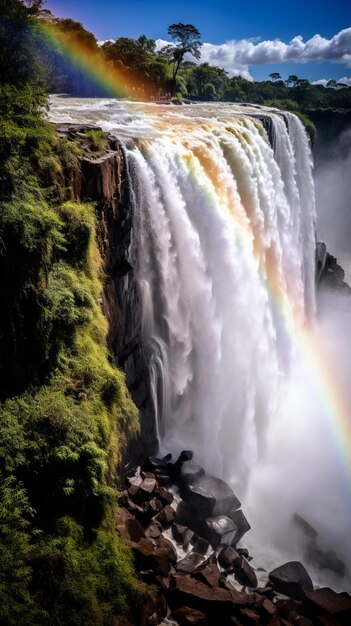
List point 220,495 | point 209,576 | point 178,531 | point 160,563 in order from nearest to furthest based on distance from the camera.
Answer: point 160,563
point 209,576
point 178,531
point 220,495

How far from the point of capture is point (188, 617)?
6.72 meters

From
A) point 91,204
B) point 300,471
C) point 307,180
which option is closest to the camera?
point 91,204

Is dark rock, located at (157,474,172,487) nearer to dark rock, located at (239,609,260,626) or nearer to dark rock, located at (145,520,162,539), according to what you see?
dark rock, located at (145,520,162,539)

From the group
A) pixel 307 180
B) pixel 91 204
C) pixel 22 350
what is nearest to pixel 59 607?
pixel 22 350

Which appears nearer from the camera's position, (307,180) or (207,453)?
(207,453)

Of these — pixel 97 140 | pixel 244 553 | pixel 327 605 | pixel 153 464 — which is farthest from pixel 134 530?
pixel 97 140

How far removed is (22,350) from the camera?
6777 mm

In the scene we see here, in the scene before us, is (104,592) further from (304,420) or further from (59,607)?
(304,420)

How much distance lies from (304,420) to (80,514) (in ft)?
38.0

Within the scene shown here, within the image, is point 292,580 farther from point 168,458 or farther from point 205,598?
point 168,458

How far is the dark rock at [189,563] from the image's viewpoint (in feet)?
26.4

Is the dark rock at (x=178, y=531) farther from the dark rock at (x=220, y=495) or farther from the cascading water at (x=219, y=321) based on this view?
the cascading water at (x=219, y=321)

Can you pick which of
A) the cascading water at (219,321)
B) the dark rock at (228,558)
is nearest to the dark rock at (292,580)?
the dark rock at (228,558)

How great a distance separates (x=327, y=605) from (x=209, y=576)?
8.34 feet
